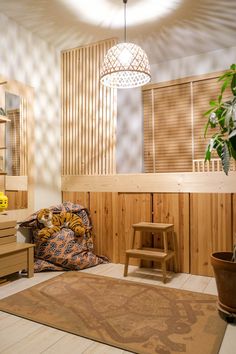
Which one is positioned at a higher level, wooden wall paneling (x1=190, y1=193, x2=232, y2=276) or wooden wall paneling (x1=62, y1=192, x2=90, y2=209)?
wooden wall paneling (x1=62, y1=192, x2=90, y2=209)

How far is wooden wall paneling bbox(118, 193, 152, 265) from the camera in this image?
10.3 feet

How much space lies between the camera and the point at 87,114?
354 cm

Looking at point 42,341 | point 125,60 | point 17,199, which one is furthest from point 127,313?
point 125,60

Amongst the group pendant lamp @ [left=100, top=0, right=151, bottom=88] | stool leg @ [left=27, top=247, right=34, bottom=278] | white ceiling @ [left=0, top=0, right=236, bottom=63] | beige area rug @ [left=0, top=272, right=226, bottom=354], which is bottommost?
beige area rug @ [left=0, top=272, right=226, bottom=354]

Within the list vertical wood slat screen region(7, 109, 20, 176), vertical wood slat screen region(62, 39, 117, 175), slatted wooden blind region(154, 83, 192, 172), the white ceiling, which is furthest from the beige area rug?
the white ceiling

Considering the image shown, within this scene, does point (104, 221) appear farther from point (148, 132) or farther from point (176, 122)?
point (176, 122)

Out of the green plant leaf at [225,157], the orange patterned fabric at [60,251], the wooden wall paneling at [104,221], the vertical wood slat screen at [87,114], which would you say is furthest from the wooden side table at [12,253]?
the green plant leaf at [225,157]

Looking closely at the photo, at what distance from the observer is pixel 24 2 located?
2.77 m

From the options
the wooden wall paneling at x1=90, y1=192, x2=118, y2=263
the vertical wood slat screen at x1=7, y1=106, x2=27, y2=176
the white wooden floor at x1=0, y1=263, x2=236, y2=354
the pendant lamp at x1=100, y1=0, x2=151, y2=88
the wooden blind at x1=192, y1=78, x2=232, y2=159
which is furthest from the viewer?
the wooden blind at x1=192, y1=78, x2=232, y2=159

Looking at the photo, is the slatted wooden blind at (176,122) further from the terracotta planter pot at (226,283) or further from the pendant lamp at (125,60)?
the terracotta planter pot at (226,283)

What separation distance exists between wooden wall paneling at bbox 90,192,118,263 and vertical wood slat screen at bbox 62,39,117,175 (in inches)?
12.3

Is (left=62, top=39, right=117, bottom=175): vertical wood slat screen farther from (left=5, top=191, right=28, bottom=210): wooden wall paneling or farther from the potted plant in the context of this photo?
the potted plant

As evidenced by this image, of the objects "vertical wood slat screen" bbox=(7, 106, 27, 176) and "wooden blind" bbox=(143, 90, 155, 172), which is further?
"wooden blind" bbox=(143, 90, 155, 172)

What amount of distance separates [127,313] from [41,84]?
2.71m
